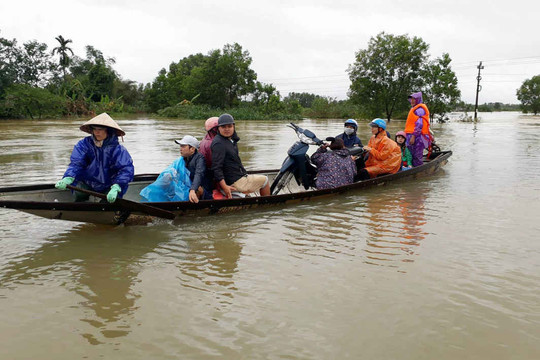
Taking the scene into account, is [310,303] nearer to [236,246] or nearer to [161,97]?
[236,246]

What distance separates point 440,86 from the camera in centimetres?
3297

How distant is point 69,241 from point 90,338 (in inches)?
86.0

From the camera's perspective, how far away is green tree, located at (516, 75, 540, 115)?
61.1m

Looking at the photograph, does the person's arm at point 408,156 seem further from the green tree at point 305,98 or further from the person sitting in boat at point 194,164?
the green tree at point 305,98

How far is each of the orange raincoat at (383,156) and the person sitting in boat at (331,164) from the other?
1.06 m

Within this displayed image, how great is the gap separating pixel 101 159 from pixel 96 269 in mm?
1298

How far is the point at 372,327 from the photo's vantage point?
2920 millimetres

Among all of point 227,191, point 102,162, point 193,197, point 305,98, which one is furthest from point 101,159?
point 305,98

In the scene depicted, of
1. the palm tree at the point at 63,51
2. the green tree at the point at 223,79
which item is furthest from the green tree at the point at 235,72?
the palm tree at the point at 63,51

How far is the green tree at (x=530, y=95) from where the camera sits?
2407 inches

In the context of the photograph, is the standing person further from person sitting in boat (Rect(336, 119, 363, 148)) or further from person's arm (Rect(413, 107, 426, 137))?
person's arm (Rect(413, 107, 426, 137))

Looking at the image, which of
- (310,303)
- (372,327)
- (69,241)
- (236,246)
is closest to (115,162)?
(69,241)

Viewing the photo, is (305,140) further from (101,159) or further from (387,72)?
(387,72)

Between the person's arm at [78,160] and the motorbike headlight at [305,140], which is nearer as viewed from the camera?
the person's arm at [78,160]
